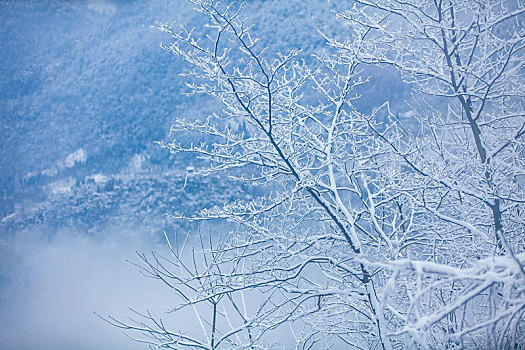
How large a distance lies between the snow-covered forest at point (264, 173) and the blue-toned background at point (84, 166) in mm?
188

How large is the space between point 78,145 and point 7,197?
6565mm

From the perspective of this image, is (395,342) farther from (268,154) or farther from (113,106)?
(113,106)

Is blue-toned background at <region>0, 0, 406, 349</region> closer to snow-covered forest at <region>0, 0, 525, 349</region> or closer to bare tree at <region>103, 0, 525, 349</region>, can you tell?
snow-covered forest at <region>0, 0, 525, 349</region>

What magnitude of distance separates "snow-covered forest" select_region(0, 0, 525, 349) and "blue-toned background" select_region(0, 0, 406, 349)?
19 centimetres

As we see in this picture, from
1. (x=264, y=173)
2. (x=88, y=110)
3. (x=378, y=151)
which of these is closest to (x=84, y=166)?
(x=88, y=110)

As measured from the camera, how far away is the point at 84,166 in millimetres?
30281

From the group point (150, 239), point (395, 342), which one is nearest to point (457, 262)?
point (395, 342)

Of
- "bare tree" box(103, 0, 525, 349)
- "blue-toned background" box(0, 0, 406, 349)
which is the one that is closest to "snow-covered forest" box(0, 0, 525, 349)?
"bare tree" box(103, 0, 525, 349)

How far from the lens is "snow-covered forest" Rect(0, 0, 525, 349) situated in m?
2.32

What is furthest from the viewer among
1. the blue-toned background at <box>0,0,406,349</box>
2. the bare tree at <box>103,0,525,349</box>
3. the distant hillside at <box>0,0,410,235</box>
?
the distant hillside at <box>0,0,410,235</box>

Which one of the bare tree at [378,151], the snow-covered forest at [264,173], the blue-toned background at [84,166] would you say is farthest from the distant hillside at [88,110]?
the bare tree at [378,151]

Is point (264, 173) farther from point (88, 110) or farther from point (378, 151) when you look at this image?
point (88, 110)

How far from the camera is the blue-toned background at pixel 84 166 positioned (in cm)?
2312

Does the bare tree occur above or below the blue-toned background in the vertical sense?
below
